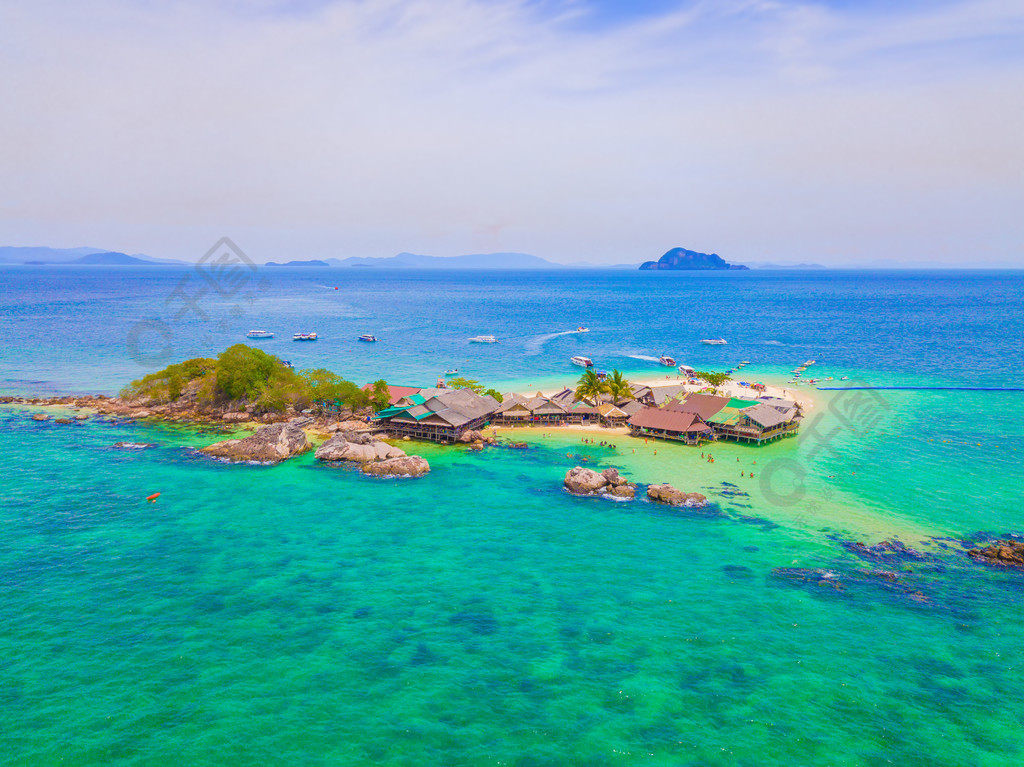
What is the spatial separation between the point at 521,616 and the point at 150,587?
868 inches

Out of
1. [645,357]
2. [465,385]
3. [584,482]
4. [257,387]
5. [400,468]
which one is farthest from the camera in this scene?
[645,357]

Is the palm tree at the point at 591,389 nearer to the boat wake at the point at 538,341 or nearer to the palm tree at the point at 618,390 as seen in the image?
the palm tree at the point at 618,390

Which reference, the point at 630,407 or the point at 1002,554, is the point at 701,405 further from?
the point at 1002,554

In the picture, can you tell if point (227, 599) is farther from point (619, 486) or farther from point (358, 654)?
point (619, 486)

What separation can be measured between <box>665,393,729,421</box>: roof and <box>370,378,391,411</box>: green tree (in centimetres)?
3147

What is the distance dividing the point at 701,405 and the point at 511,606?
37.8 metres

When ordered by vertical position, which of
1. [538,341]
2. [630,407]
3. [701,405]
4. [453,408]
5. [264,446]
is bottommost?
[264,446]

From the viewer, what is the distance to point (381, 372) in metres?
96.1

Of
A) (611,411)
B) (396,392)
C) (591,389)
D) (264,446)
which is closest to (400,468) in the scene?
(264,446)

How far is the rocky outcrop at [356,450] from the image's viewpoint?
2199 inches

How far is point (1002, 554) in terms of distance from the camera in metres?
38.3

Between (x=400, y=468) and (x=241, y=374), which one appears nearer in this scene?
(x=400, y=468)

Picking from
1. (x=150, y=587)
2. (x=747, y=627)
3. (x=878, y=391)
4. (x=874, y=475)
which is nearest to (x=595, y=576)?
(x=747, y=627)

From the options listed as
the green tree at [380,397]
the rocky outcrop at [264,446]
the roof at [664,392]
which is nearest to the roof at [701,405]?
the roof at [664,392]
